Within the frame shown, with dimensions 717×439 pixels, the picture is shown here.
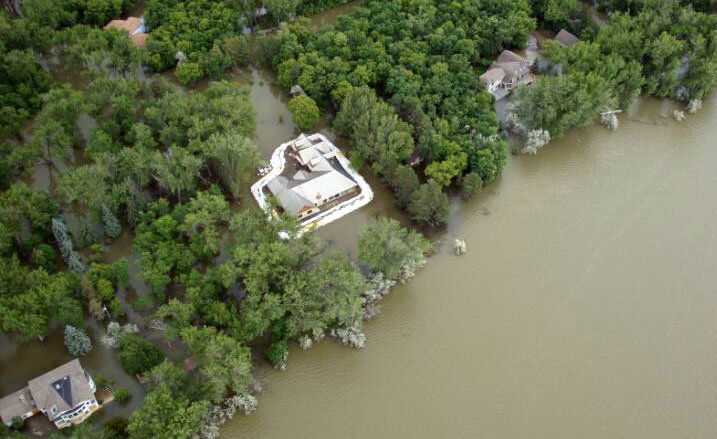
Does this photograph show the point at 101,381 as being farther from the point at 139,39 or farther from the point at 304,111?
the point at 139,39

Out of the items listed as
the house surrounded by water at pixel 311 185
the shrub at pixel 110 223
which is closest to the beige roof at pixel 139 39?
the house surrounded by water at pixel 311 185

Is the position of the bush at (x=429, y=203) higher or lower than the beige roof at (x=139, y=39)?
lower

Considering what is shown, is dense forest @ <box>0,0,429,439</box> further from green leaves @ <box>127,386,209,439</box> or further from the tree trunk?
the tree trunk

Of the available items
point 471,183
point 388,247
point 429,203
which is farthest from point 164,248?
point 471,183

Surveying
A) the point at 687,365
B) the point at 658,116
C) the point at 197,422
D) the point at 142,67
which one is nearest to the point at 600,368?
the point at 687,365

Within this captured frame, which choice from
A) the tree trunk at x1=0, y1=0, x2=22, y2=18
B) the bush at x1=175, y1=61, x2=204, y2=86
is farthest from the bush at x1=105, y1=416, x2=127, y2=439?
the tree trunk at x1=0, y1=0, x2=22, y2=18

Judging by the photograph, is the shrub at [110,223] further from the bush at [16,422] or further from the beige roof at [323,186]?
the bush at [16,422]
